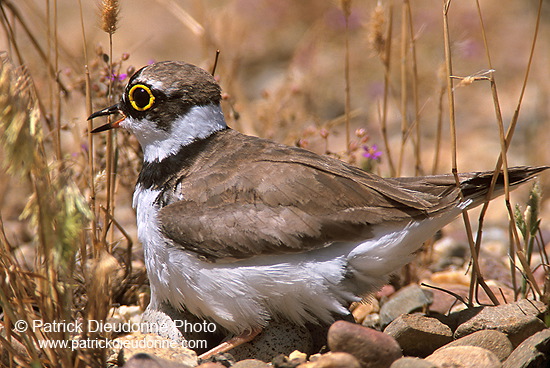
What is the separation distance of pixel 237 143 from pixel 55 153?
3.40 feet

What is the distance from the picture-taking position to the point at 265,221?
3488mm

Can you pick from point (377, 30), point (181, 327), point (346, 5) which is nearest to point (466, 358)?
point (181, 327)

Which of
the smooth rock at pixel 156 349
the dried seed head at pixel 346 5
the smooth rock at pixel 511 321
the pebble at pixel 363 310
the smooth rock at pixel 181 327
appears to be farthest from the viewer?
the pebble at pixel 363 310

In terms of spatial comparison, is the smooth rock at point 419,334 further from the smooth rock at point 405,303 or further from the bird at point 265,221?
the smooth rock at point 405,303

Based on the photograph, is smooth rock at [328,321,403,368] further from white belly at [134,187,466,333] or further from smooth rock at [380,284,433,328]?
smooth rock at [380,284,433,328]

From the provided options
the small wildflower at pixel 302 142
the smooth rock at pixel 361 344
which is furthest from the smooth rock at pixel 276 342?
the small wildflower at pixel 302 142

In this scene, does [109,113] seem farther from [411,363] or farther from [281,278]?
[411,363]

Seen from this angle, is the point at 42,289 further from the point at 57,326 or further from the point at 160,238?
the point at 160,238

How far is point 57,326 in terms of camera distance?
2.92 meters

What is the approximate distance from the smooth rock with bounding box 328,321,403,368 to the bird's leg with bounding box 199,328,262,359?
776 mm

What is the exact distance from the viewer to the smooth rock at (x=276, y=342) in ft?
11.8

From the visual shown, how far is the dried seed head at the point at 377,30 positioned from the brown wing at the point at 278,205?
0.98m

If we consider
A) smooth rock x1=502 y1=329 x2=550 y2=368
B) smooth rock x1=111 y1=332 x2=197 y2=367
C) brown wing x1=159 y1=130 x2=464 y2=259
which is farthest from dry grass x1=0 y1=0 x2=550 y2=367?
smooth rock x1=502 y1=329 x2=550 y2=368

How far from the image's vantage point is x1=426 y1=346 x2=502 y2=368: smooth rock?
3.04 m
